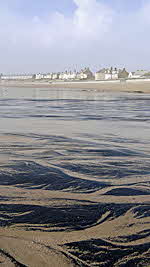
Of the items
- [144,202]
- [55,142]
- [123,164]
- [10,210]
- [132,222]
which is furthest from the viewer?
[55,142]

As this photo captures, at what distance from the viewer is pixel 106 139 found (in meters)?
7.69

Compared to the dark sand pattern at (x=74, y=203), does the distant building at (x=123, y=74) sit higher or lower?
higher

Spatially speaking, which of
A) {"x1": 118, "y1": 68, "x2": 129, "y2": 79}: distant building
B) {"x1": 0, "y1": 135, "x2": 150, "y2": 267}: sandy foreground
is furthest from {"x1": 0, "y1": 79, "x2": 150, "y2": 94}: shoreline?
{"x1": 118, "y1": 68, "x2": 129, "y2": 79}: distant building

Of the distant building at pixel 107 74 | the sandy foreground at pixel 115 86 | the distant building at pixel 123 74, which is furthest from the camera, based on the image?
the distant building at pixel 123 74

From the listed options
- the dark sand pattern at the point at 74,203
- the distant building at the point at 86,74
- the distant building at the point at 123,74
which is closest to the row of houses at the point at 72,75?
the distant building at the point at 86,74

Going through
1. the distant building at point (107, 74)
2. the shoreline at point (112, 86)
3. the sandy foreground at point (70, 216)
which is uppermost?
the distant building at point (107, 74)

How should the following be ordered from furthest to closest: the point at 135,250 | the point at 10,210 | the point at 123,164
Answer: the point at 123,164, the point at 10,210, the point at 135,250

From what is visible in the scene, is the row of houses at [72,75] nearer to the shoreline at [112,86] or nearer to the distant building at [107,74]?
the distant building at [107,74]

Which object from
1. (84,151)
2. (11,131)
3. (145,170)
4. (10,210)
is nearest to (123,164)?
(145,170)

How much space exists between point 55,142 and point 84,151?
116 centimetres

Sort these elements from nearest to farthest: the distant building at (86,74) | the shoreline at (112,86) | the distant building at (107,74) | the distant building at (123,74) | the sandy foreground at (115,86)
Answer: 1. the shoreline at (112,86)
2. the sandy foreground at (115,86)
3. the distant building at (107,74)
4. the distant building at (123,74)
5. the distant building at (86,74)

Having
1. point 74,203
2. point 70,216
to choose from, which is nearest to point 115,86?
point 74,203

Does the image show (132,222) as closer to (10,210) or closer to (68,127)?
(10,210)

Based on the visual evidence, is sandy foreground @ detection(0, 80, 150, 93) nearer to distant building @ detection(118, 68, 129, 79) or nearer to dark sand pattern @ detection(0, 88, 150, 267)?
dark sand pattern @ detection(0, 88, 150, 267)
